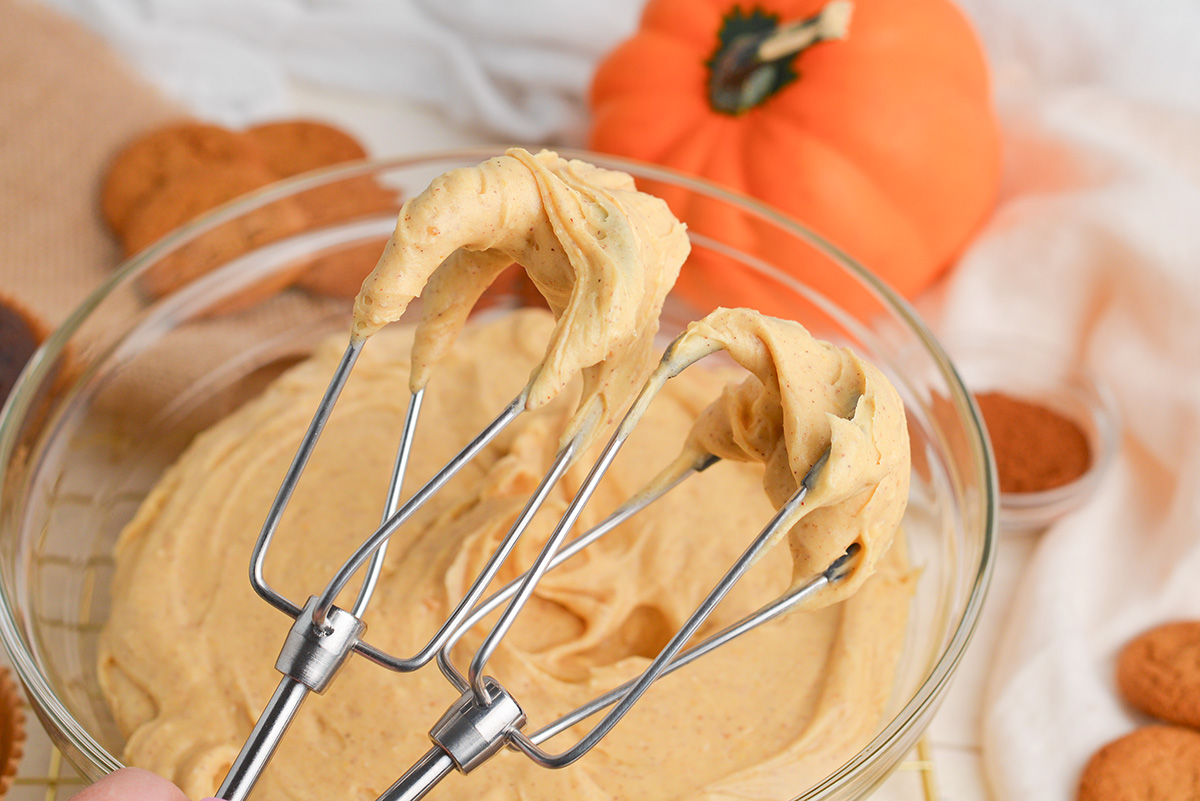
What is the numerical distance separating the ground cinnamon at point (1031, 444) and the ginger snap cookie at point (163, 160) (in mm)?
914

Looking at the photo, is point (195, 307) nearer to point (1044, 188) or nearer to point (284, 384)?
point (284, 384)

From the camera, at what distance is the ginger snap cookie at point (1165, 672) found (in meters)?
0.98

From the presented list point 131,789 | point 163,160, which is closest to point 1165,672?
point 131,789

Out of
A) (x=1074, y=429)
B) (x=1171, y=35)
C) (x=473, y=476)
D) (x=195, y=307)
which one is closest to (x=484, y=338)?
(x=473, y=476)

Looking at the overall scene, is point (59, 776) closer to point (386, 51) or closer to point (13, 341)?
point (13, 341)

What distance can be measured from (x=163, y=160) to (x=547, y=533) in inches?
28.2

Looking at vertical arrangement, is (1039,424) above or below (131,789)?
below

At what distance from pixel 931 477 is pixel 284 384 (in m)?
0.65

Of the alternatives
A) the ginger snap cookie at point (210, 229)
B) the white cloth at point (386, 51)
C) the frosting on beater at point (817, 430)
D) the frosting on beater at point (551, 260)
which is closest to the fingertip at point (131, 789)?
the frosting on beater at point (551, 260)

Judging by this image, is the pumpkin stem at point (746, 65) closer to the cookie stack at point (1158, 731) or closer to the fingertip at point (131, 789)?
the cookie stack at point (1158, 731)

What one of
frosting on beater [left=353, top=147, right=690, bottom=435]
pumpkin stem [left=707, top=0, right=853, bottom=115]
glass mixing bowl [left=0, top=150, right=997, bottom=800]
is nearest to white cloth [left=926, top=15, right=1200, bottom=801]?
glass mixing bowl [left=0, top=150, right=997, bottom=800]

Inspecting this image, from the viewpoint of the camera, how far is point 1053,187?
4.39 feet

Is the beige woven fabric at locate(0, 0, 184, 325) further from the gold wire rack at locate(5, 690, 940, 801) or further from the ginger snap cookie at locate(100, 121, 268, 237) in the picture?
the gold wire rack at locate(5, 690, 940, 801)

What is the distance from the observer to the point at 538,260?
30.7 inches
